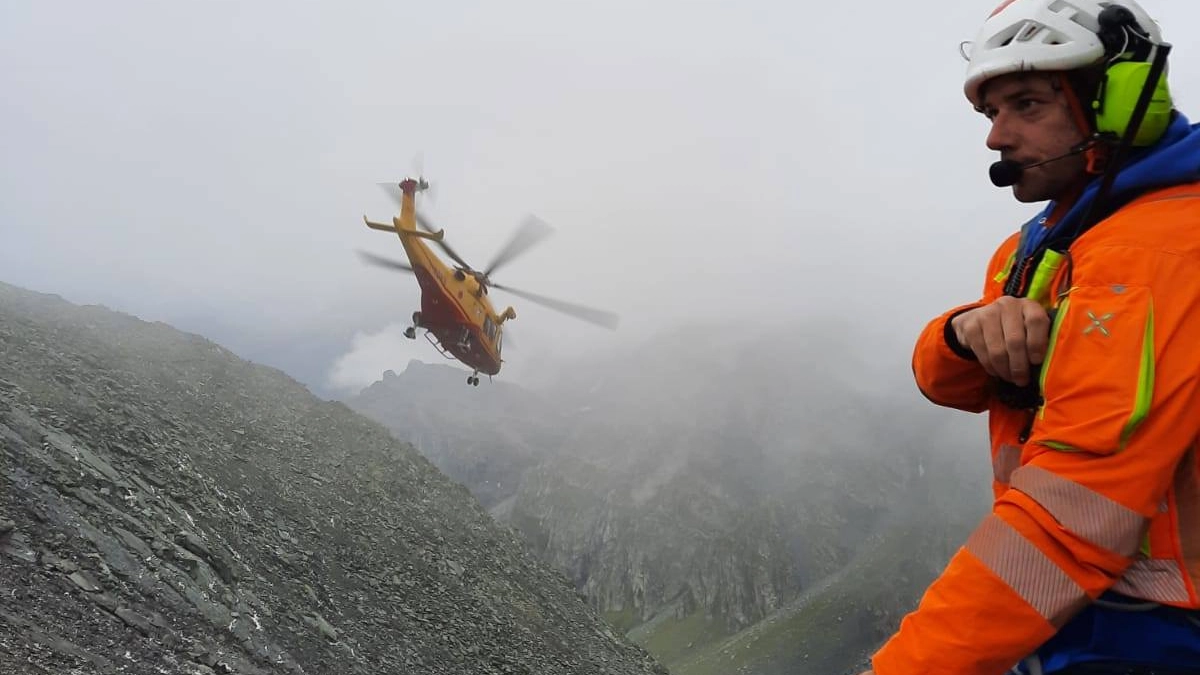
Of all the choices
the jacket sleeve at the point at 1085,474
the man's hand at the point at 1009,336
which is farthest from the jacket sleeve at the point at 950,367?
the jacket sleeve at the point at 1085,474

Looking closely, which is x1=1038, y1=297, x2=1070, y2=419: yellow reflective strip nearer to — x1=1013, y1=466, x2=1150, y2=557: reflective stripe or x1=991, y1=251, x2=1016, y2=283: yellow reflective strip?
x1=1013, y1=466, x2=1150, y2=557: reflective stripe

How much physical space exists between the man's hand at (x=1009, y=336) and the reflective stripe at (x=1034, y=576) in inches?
30.0

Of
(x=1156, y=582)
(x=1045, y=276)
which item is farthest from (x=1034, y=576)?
(x=1045, y=276)

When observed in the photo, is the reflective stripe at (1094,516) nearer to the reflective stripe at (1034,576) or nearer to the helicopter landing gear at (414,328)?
the reflective stripe at (1034,576)

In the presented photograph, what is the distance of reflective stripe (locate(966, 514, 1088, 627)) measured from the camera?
231 cm

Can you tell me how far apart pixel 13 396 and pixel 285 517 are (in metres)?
8.74

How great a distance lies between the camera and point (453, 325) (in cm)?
3616

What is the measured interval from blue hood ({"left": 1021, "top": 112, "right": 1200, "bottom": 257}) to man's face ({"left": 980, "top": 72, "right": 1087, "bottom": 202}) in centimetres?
17

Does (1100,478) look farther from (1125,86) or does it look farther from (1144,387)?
(1125,86)

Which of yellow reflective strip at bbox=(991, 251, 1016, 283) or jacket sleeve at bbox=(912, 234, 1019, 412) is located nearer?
jacket sleeve at bbox=(912, 234, 1019, 412)

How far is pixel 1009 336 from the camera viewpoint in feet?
9.09

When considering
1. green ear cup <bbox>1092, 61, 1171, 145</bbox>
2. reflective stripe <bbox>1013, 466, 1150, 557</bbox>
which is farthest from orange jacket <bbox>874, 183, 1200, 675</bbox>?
green ear cup <bbox>1092, 61, 1171, 145</bbox>

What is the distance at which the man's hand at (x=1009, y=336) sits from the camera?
2674 millimetres

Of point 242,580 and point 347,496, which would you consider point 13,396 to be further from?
point 347,496
